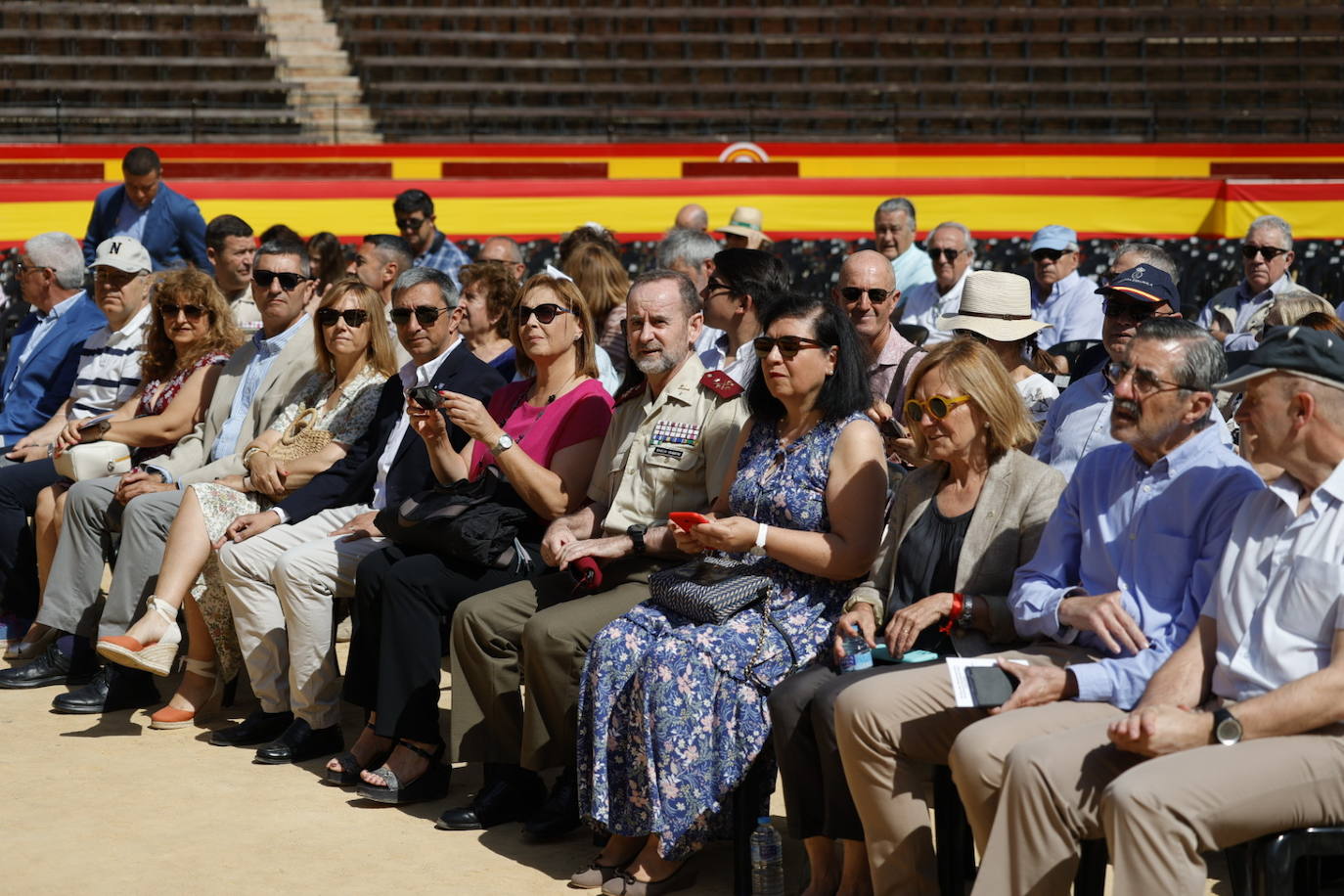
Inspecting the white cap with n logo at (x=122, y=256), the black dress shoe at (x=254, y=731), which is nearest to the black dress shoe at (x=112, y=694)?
the black dress shoe at (x=254, y=731)

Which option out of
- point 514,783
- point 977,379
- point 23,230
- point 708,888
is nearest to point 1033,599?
point 977,379

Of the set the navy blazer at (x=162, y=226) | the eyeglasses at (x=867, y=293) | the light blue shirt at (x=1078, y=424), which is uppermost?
the navy blazer at (x=162, y=226)

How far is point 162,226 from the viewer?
8.54 metres

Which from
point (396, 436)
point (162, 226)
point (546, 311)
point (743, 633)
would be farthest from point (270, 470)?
point (162, 226)

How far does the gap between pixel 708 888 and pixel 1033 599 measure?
1164 millimetres

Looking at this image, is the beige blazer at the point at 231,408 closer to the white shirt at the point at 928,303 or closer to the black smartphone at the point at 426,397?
the black smartphone at the point at 426,397

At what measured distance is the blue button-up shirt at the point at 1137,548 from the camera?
10.3 ft

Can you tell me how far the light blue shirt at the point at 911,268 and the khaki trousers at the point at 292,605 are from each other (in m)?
4.28

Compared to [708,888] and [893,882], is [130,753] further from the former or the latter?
[893,882]

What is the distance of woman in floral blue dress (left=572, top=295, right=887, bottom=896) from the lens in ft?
12.1

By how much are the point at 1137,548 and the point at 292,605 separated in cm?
279

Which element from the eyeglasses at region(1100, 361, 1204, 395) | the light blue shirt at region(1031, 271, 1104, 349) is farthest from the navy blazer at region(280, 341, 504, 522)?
the light blue shirt at region(1031, 271, 1104, 349)

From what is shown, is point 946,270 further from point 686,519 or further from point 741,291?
point 686,519

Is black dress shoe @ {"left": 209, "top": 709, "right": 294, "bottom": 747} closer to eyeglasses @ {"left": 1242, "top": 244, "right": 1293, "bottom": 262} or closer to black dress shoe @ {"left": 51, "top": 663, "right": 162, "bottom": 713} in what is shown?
black dress shoe @ {"left": 51, "top": 663, "right": 162, "bottom": 713}
